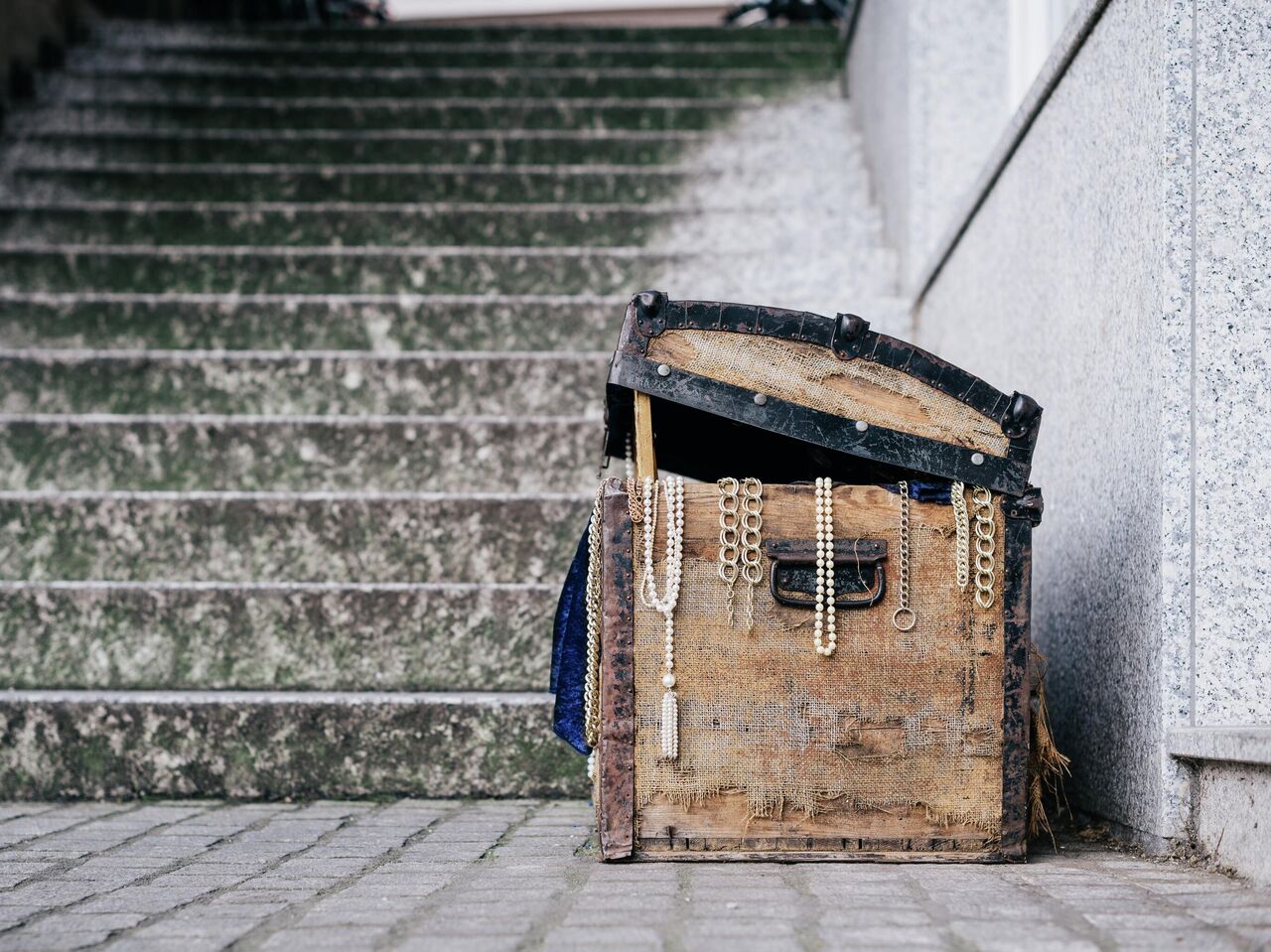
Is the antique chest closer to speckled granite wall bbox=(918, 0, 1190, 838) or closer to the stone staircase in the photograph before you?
speckled granite wall bbox=(918, 0, 1190, 838)

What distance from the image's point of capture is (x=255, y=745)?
10.4ft

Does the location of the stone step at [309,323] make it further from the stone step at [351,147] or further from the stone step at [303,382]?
the stone step at [351,147]

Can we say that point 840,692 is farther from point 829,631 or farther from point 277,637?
point 277,637

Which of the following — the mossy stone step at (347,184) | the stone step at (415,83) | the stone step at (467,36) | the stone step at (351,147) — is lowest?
the mossy stone step at (347,184)

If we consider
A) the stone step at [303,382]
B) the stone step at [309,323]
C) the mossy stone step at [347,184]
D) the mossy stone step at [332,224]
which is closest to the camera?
the stone step at [303,382]

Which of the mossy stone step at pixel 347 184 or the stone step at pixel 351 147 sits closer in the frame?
the mossy stone step at pixel 347 184

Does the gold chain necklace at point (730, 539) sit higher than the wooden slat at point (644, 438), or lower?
lower

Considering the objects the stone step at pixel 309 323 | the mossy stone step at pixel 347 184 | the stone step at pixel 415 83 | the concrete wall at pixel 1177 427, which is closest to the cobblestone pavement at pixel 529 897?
the concrete wall at pixel 1177 427

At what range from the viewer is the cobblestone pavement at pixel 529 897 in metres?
1.87

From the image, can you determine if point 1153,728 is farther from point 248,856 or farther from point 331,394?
point 331,394

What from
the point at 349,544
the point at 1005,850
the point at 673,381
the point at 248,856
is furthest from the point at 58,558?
the point at 1005,850

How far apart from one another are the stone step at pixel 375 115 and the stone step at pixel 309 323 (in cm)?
192

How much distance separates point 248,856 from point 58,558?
1.66 meters

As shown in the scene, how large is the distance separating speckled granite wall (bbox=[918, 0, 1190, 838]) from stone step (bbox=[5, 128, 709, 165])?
2.99m
